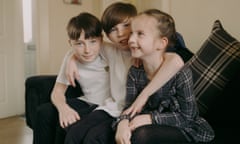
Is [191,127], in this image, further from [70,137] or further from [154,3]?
[154,3]

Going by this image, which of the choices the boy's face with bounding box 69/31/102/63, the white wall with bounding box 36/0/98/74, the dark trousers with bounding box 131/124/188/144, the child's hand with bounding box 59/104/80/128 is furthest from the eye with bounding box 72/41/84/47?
the white wall with bounding box 36/0/98/74

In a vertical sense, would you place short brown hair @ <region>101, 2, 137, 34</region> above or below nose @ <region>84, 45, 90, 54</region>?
above

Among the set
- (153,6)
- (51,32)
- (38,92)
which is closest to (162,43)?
(38,92)

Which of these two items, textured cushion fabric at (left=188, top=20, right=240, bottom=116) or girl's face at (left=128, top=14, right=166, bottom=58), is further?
textured cushion fabric at (left=188, top=20, right=240, bottom=116)

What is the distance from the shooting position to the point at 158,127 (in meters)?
1.07

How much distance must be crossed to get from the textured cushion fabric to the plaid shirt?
0.24 metres

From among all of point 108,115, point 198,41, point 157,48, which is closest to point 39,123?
point 108,115

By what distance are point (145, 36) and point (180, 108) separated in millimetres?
315

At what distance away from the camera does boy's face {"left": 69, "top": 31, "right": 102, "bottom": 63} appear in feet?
4.51

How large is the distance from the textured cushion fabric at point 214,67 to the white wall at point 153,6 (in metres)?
0.48

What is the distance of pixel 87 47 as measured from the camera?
138 centimetres

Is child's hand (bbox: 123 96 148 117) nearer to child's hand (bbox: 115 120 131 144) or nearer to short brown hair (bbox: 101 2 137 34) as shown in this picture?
child's hand (bbox: 115 120 131 144)

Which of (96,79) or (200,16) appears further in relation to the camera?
(200,16)

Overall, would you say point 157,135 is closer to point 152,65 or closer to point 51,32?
point 152,65
